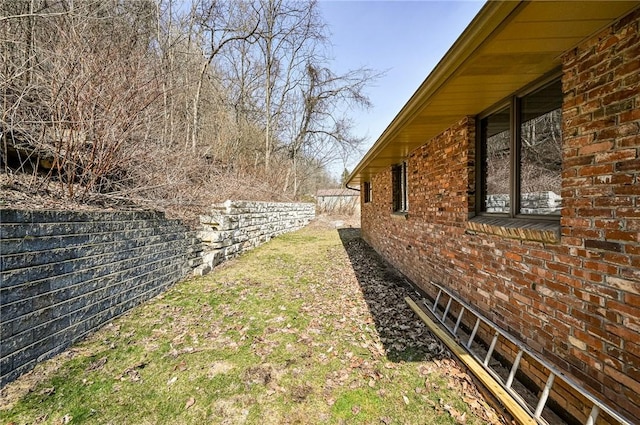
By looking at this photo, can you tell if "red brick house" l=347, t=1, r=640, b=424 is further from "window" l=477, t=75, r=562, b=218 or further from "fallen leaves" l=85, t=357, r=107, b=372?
"fallen leaves" l=85, t=357, r=107, b=372

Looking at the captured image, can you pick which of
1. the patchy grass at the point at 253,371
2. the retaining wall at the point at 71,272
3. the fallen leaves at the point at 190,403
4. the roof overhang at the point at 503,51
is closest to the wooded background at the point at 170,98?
the retaining wall at the point at 71,272

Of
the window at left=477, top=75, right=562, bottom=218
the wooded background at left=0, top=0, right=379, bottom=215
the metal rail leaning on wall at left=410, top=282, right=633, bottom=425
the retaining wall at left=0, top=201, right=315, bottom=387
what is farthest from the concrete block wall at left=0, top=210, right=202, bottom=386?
the window at left=477, top=75, right=562, bottom=218

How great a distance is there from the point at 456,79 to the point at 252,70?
49.2 feet

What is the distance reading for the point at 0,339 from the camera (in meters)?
2.22

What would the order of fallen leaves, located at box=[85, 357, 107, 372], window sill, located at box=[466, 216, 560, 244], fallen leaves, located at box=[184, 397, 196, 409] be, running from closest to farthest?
window sill, located at box=[466, 216, 560, 244] → fallen leaves, located at box=[184, 397, 196, 409] → fallen leaves, located at box=[85, 357, 107, 372]

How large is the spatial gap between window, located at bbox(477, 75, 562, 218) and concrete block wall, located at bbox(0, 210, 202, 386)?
4.45 m

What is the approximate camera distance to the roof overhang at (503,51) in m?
1.54

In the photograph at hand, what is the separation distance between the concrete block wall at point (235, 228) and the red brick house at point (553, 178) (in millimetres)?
4732

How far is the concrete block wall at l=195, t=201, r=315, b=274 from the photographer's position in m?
6.28

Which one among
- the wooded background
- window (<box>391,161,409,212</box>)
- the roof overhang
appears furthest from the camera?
window (<box>391,161,409,212</box>)

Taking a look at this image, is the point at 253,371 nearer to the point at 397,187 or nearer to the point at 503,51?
the point at 503,51

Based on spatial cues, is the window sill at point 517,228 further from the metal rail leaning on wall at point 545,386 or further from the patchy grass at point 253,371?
the patchy grass at point 253,371

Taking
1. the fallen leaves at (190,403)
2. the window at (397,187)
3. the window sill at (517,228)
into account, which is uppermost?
the window at (397,187)

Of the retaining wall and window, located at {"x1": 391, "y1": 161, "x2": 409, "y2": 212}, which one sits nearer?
the retaining wall
